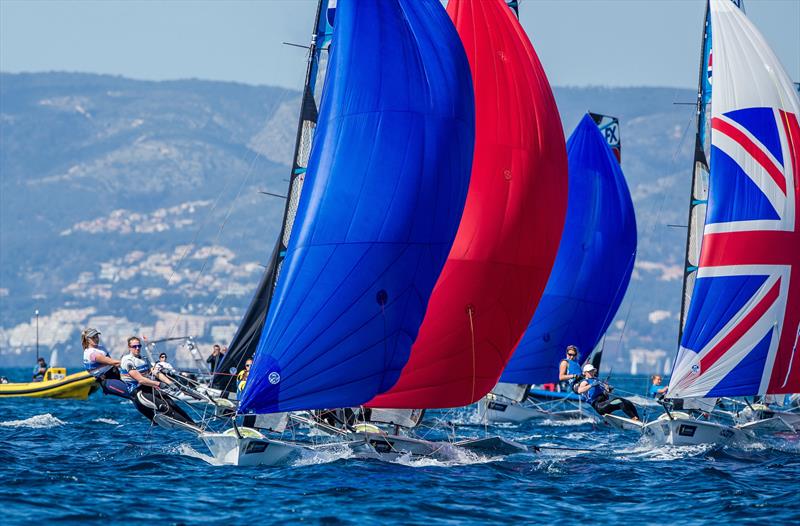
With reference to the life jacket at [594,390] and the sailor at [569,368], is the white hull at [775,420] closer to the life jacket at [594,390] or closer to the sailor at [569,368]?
the sailor at [569,368]

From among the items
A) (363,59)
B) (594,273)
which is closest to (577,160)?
(594,273)

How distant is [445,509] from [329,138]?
5728mm

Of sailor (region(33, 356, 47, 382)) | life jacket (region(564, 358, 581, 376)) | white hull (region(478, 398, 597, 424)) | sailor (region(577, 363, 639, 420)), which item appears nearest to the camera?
sailor (region(577, 363, 639, 420))

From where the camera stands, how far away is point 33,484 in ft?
64.0

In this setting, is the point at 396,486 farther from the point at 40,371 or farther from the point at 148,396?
the point at 40,371

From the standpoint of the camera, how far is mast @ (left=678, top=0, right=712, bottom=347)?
31.4 meters

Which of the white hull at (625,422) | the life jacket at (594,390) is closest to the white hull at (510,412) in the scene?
the white hull at (625,422)

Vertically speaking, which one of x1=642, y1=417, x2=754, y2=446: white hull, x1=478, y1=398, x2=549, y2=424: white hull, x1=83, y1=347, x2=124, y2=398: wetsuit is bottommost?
x1=478, y1=398, x2=549, y2=424: white hull

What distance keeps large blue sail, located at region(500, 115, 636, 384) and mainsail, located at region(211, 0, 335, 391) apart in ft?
19.8

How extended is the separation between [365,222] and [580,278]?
53.6 feet

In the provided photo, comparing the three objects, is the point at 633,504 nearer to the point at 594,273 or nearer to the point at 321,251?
the point at 321,251

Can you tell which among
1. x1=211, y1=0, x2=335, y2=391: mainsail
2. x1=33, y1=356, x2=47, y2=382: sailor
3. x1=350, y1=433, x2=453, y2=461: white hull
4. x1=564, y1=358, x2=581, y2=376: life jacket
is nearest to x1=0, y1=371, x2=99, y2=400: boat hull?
x1=33, y1=356, x2=47, y2=382: sailor

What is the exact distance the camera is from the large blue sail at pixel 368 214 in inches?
795

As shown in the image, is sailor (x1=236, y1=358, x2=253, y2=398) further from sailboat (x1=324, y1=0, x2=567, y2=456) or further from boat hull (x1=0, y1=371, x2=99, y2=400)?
boat hull (x1=0, y1=371, x2=99, y2=400)
